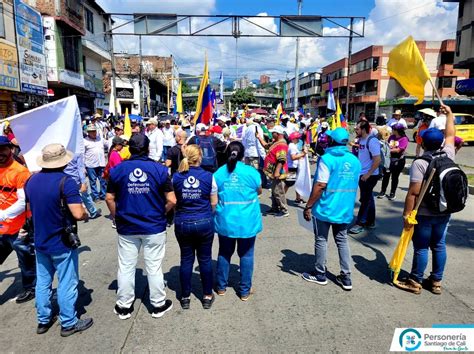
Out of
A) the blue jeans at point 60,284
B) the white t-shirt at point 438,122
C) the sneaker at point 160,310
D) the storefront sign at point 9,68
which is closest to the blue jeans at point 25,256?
the blue jeans at point 60,284

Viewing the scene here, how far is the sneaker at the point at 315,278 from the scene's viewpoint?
4.15 m

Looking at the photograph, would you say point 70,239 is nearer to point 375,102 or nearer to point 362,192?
point 362,192

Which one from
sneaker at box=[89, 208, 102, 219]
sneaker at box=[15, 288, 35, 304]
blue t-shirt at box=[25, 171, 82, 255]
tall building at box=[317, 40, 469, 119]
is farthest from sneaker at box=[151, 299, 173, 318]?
tall building at box=[317, 40, 469, 119]

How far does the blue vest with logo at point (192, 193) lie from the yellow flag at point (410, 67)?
9.74 ft

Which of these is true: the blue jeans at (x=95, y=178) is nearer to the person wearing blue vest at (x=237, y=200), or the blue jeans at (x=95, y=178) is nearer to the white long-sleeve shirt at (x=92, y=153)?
the white long-sleeve shirt at (x=92, y=153)

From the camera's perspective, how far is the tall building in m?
46.5

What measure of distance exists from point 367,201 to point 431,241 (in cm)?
217

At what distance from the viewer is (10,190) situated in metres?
3.62

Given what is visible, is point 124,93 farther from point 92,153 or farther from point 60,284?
point 60,284

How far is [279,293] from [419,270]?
155cm

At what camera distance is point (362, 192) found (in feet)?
19.8

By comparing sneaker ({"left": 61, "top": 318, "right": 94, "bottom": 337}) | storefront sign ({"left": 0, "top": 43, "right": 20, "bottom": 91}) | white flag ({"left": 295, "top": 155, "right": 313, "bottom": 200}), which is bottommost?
sneaker ({"left": 61, "top": 318, "right": 94, "bottom": 337})

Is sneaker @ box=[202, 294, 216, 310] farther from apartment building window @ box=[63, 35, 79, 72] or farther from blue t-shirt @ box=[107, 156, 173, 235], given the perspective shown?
apartment building window @ box=[63, 35, 79, 72]

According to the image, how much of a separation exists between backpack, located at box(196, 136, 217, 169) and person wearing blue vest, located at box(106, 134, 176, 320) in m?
3.31
